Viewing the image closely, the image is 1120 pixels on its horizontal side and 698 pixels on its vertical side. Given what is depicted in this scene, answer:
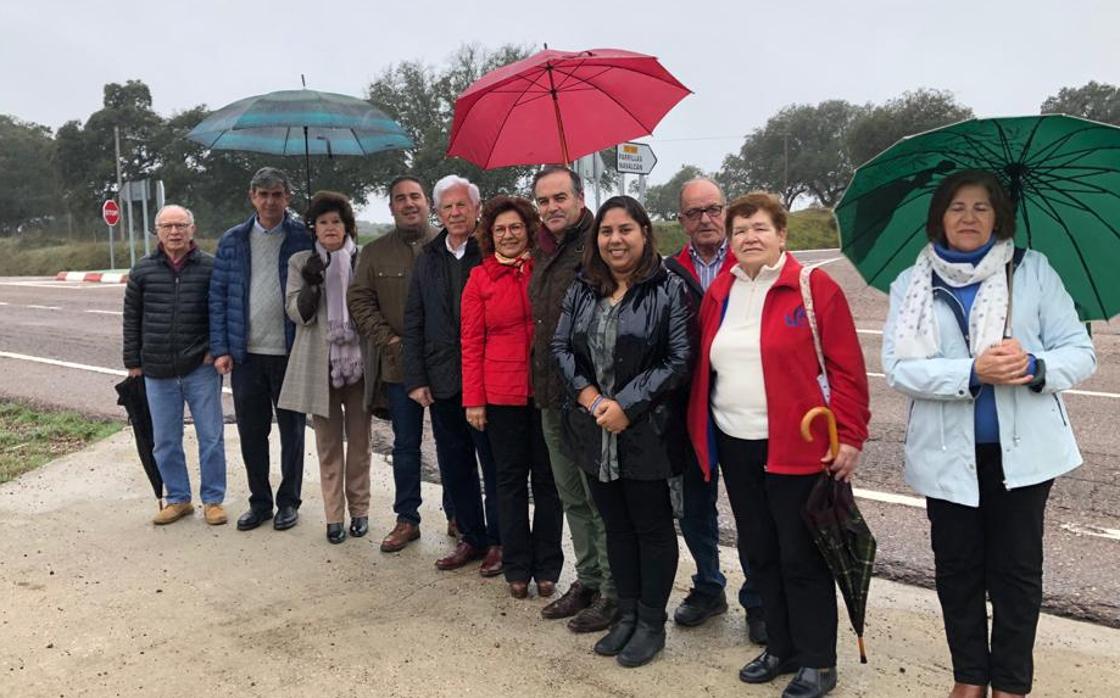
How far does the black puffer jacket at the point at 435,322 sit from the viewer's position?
4.04 m

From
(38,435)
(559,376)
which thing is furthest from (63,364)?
(559,376)

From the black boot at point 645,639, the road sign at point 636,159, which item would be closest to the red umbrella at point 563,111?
the black boot at point 645,639

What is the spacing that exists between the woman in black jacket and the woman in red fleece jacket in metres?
0.13

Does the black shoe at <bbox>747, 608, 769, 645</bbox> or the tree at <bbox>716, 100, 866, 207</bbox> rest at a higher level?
the tree at <bbox>716, 100, 866, 207</bbox>

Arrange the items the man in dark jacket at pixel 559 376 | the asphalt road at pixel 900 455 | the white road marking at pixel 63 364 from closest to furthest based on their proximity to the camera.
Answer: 1. the man in dark jacket at pixel 559 376
2. the asphalt road at pixel 900 455
3. the white road marking at pixel 63 364

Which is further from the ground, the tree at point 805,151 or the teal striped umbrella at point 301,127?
the tree at point 805,151

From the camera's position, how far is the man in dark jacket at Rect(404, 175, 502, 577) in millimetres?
4039

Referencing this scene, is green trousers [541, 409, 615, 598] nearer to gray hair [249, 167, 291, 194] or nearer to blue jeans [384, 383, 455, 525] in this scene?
blue jeans [384, 383, 455, 525]

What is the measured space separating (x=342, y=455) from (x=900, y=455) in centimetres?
391

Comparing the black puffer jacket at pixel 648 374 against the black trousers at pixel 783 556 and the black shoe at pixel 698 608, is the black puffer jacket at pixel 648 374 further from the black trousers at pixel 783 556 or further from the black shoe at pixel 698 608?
the black shoe at pixel 698 608

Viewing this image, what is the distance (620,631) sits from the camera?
11.0 feet

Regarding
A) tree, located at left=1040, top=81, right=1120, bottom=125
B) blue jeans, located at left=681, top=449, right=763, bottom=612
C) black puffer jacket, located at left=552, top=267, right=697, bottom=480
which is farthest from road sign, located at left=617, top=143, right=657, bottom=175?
tree, located at left=1040, top=81, right=1120, bottom=125

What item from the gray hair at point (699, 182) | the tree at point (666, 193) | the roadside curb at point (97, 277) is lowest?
the roadside curb at point (97, 277)

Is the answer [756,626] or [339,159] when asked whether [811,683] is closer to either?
[756,626]
